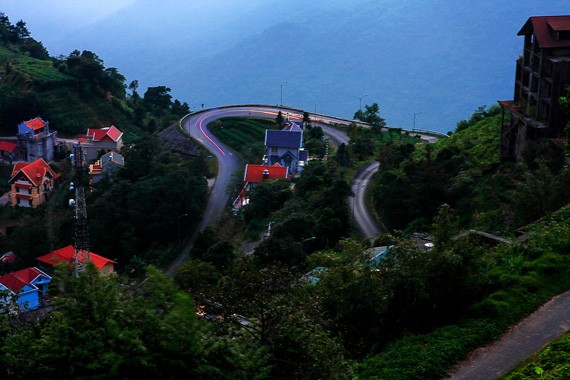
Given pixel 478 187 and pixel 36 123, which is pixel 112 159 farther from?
pixel 478 187

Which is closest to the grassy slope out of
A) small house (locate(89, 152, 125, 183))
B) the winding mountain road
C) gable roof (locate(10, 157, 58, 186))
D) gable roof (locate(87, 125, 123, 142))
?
gable roof (locate(87, 125, 123, 142))

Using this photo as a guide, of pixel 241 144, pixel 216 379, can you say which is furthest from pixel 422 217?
pixel 241 144

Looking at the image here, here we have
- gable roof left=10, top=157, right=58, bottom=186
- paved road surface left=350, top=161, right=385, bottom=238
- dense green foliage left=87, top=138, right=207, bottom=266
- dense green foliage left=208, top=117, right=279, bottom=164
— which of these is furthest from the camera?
dense green foliage left=208, top=117, right=279, bottom=164

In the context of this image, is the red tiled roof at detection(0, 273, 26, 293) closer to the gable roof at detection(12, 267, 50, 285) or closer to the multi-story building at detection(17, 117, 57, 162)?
the gable roof at detection(12, 267, 50, 285)

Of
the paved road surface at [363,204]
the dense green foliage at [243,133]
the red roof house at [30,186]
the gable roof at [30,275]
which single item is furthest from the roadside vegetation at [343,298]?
the red roof house at [30,186]

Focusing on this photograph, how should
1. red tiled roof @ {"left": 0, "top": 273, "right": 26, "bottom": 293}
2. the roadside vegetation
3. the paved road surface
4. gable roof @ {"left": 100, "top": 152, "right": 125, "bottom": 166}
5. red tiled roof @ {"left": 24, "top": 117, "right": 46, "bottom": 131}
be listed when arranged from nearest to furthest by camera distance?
the roadside vegetation < the paved road surface < red tiled roof @ {"left": 0, "top": 273, "right": 26, "bottom": 293} < gable roof @ {"left": 100, "top": 152, "right": 125, "bottom": 166} < red tiled roof @ {"left": 24, "top": 117, "right": 46, "bottom": 131}

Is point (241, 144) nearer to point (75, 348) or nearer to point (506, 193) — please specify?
point (506, 193)
